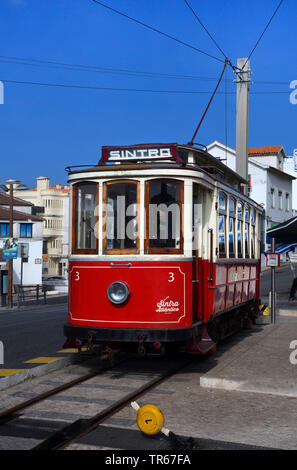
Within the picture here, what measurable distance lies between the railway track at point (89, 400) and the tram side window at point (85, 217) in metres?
1.99

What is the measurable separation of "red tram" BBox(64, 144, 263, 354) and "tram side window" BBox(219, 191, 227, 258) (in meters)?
0.73

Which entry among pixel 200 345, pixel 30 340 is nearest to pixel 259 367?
pixel 200 345

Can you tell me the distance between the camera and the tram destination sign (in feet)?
31.6

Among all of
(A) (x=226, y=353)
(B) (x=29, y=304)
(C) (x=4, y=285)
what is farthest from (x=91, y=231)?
(C) (x=4, y=285)

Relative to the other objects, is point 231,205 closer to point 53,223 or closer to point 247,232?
point 247,232

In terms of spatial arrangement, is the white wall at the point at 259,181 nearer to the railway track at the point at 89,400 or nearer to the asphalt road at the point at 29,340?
the asphalt road at the point at 29,340

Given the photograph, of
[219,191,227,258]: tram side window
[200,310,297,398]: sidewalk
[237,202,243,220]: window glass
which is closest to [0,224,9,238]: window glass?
[200,310,297,398]: sidewalk

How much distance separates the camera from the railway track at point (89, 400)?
6337mm

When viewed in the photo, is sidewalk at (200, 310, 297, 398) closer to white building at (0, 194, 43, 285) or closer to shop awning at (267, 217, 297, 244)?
shop awning at (267, 217, 297, 244)

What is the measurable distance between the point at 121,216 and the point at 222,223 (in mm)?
2335

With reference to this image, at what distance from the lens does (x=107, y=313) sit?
30.2ft

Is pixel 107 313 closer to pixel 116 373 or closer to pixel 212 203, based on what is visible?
pixel 116 373

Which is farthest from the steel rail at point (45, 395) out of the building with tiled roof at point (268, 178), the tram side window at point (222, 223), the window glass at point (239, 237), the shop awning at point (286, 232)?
the building with tiled roof at point (268, 178)

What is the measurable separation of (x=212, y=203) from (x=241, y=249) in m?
2.80
